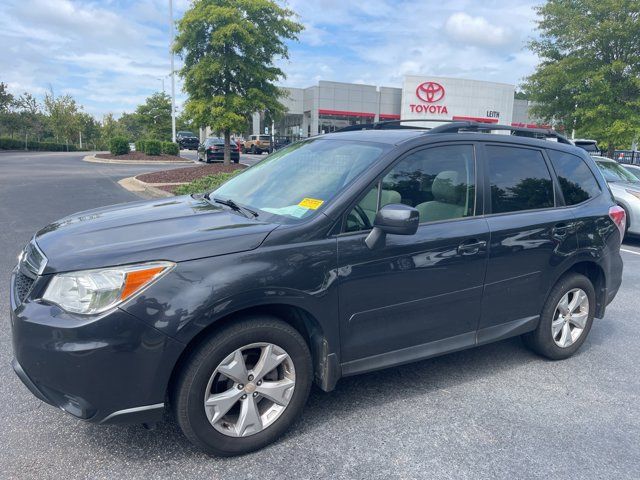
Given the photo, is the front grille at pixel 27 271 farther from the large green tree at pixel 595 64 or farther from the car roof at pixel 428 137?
the large green tree at pixel 595 64

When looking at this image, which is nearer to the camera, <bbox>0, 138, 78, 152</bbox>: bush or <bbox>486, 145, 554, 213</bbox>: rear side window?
<bbox>486, 145, 554, 213</bbox>: rear side window

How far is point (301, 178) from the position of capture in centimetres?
349

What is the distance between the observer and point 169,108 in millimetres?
47750

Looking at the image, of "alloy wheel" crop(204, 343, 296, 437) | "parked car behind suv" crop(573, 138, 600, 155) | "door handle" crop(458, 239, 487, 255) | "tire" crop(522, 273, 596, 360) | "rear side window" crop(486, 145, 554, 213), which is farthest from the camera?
"parked car behind suv" crop(573, 138, 600, 155)

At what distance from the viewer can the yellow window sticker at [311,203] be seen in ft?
9.98

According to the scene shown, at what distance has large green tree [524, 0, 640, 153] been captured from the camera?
15.1 metres

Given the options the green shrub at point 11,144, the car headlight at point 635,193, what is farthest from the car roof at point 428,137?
the green shrub at point 11,144

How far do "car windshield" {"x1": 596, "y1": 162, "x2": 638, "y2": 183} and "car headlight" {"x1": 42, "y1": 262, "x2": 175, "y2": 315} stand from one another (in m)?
9.80

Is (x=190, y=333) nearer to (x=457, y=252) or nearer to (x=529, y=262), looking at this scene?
(x=457, y=252)

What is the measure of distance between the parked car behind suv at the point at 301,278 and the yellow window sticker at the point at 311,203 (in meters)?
0.02

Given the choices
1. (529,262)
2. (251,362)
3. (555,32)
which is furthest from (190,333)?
(555,32)

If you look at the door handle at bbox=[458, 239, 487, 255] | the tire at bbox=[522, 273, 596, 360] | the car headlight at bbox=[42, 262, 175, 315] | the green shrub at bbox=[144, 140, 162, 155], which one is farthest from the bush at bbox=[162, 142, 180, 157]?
the car headlight at bbox=[42, 262, 175, 315]

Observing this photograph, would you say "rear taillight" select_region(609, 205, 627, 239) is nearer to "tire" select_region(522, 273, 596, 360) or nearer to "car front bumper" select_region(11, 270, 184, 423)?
"tire" select_region(522, 273, 596, 360)

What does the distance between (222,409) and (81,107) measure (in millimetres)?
57718
